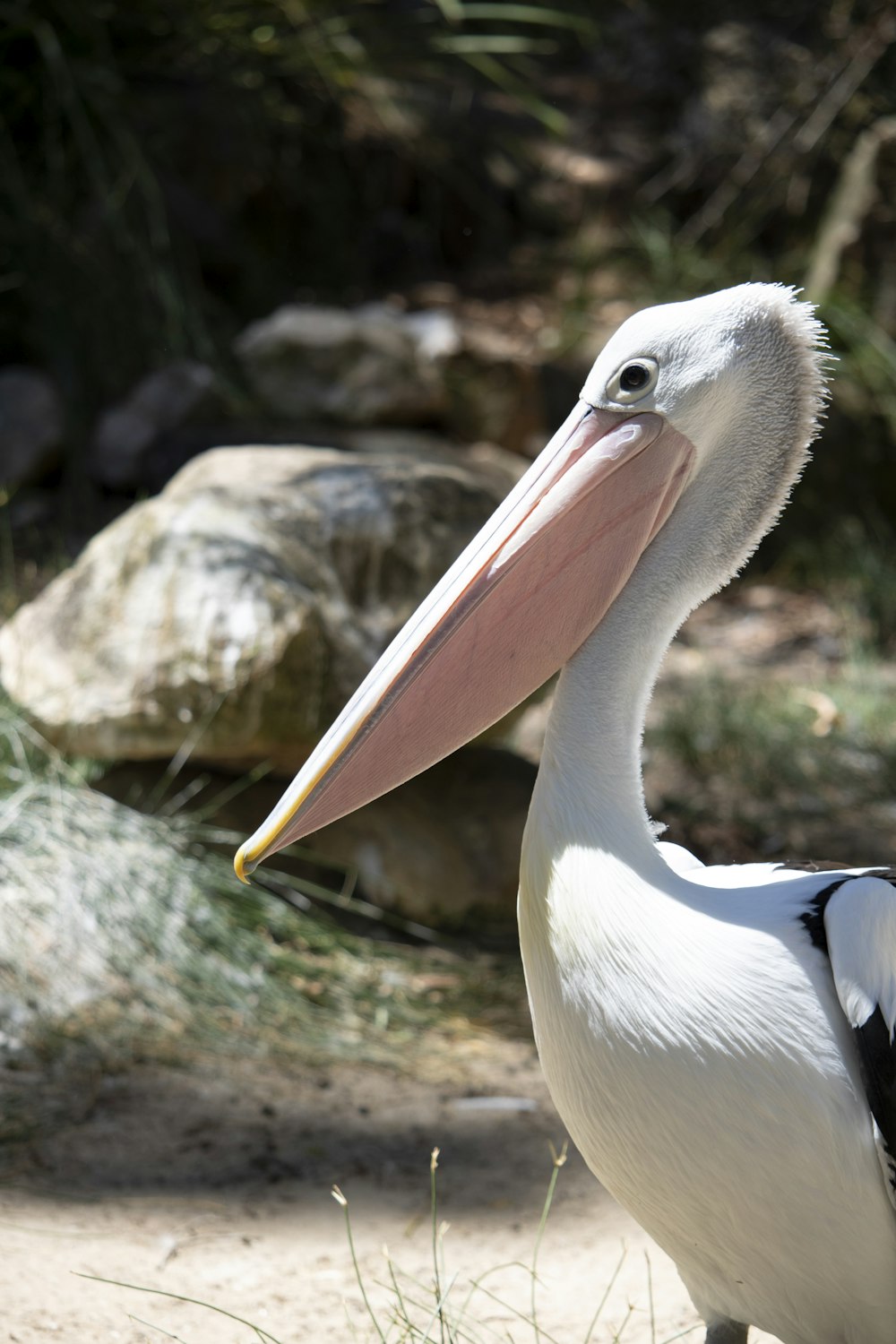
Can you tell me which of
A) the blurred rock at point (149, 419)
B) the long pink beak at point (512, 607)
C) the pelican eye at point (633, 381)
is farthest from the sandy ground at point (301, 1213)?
the blurred rock at point (149, 419)

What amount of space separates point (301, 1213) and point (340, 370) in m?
4.93

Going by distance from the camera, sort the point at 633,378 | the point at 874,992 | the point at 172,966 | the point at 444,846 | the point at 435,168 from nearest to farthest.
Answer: the point at 874,992 < the point at 633,378 < the point at 172,966 < the point at 444,846 < the point at 435,168

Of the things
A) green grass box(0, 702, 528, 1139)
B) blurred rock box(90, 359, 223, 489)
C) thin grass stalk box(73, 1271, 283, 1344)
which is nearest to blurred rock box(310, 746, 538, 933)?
green grass box(0, 702, 528, 1139)

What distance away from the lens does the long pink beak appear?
1912 mm

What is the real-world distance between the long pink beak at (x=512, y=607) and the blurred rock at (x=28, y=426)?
5.04 meters

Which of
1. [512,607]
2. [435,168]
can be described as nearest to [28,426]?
[435,168]

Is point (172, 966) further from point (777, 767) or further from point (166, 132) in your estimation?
point (166, 132)

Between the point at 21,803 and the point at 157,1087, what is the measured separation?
0.81 m

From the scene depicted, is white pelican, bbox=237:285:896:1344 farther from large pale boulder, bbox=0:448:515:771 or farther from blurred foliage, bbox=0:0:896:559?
blurred foliage, bbox=0:0:896:559

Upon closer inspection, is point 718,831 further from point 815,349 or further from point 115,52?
point 115,52

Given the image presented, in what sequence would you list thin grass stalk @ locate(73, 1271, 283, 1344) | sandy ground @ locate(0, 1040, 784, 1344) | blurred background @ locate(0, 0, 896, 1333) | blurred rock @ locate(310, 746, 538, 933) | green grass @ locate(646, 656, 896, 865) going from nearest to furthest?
thin grass stalk @ locate(73, 1271, 283, 1344)
sandy ground @ locate(0, 1040, 784, 1344)
blurred background @ locate(0, 0, 896, 1333)
blurred rock @ locate(310, 746, 538, 933)
green grass @ locate(646, 656, 896, 865)

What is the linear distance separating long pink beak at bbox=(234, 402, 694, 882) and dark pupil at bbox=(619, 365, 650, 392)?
1.6 inches

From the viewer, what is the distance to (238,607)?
3.73 meters

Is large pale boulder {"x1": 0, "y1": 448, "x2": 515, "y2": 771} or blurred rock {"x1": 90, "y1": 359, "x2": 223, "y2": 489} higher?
large pale boulder {"x1": 0, "y1": 448, "x2": 515, "y2": 771}
